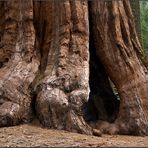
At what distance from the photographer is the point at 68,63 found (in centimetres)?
631

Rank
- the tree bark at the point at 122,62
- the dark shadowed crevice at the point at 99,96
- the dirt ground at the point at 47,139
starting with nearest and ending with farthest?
1. the dirt ground at the point at 47,139
2. the tree bark at the point at 122,62
3. the dark shadowed crevice at the point at 99,96

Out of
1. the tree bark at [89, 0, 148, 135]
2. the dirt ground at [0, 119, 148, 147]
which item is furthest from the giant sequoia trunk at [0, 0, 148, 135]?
the dirt ground at [0, 119, 148, 147]

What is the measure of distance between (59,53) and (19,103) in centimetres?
95

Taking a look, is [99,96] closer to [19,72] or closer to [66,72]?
[66,72]

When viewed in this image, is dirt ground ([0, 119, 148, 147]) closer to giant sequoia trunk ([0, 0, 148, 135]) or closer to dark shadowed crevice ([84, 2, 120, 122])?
giant sequoia trunk ([0, 0, 148, 135])

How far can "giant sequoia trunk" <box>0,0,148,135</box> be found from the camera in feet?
19.7

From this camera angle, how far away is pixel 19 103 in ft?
20.1

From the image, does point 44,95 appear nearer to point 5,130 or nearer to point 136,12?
point 5,130

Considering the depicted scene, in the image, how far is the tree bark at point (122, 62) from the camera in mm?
6473

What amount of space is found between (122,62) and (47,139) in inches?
83.3

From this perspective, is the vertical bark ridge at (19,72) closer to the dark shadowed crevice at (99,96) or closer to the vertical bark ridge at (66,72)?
the vertical bark ridge at (66,72)

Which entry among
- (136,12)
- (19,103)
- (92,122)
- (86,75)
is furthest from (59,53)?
(136,12)

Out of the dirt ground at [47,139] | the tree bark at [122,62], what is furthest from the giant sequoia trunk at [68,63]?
the dirt ground at [47,139]

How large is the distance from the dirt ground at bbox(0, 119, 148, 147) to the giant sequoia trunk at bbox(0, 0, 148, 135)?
243mm
